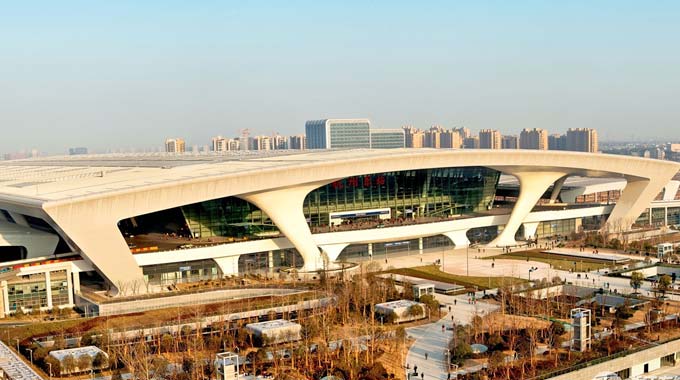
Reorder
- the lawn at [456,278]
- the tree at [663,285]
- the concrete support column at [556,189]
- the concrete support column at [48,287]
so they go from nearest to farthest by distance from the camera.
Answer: the tree at [663,285]
the concrete support column at [48,287]
the lawn at [456,278]
the concrete support column at [556,189]

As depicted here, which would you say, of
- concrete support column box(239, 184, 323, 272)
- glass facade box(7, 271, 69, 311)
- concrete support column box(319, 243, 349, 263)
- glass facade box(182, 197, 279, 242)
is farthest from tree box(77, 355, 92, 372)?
concrete support column box(319, 243, 349, 263)

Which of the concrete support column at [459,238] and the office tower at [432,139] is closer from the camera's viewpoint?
the concrete support column at [459,238]

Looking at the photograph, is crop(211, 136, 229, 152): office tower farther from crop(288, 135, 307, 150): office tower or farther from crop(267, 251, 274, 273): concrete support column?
crop(267, 251, 274, 273): concrete support column

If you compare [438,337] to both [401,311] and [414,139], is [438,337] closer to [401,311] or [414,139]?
[401,311]

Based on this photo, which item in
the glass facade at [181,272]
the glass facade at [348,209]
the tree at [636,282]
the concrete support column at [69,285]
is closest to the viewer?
the tree at [636,282]

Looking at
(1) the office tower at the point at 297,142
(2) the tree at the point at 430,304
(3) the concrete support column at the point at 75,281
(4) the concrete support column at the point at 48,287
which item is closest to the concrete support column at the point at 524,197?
(2) the tree at the point at 430,304

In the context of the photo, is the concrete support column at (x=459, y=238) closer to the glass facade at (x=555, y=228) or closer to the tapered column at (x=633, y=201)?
the glass facade at (x=555, y=228)

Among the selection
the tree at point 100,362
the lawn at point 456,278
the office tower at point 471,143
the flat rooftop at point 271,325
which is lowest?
the lawn at point 456,278
